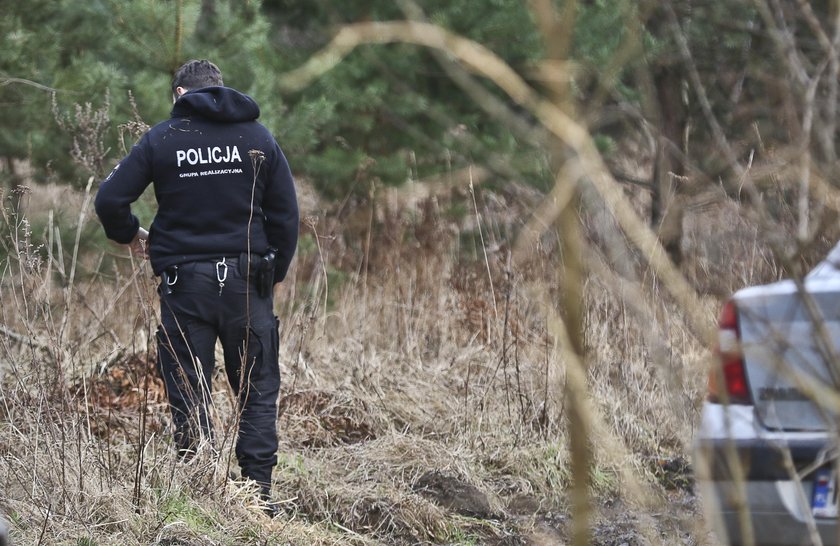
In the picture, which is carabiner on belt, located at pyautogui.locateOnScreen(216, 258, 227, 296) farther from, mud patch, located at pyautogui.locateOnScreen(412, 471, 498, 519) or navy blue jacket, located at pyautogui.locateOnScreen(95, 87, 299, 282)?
mud patch, located at pyautogui.locateOnScreen(412, 471, 498, 519)

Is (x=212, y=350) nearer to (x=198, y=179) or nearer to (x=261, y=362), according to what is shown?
(x=261, y=362)

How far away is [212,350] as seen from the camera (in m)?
4.89

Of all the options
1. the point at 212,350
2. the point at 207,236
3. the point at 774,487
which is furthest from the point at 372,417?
the point at 774,487

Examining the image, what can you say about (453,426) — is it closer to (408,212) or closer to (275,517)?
(275,517)

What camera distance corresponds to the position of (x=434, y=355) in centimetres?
A: 723

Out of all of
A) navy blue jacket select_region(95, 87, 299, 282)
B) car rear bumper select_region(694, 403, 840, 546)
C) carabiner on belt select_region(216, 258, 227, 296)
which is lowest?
car rear bumper select_region(694, 403, 840, 546)

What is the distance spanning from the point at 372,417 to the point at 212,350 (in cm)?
142

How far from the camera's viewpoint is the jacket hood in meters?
4.79

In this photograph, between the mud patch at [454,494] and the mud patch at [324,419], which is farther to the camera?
the mud patch at [324,419]

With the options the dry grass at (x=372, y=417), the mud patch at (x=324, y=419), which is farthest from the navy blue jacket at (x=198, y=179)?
the mud patch at (x=324, y=419)

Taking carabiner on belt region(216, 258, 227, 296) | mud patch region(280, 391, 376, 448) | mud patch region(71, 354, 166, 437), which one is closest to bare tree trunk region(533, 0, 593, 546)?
carabiner on belt region(216, 258, 227, 296)

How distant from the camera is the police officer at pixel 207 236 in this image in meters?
4.77

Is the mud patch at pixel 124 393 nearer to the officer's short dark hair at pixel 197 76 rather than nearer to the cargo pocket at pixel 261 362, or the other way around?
the cargo pocket at pixel 261 362

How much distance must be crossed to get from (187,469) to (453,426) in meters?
1.73
